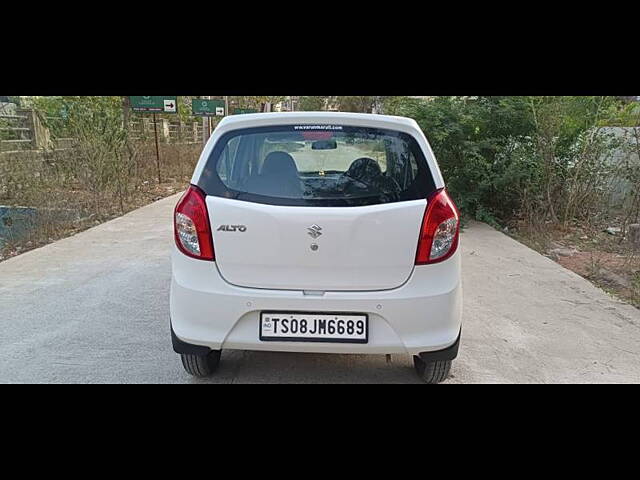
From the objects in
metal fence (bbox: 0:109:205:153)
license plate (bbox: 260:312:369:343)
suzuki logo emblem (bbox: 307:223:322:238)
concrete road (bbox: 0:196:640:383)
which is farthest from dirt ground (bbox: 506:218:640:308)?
metal fence (bbox: 0:109:205:153)

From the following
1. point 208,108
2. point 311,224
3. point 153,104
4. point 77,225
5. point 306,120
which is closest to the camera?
point 311,224

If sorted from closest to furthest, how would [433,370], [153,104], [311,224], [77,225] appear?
[311,224] → [433,370] → [77,225] → [153,104]

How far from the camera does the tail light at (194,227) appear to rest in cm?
231

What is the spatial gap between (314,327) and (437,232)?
0.81 meters

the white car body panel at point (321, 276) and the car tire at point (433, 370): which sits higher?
the white car body panel at point (321, 276)

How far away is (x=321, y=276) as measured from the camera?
2291 mm

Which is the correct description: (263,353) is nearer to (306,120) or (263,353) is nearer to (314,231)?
(314,231)

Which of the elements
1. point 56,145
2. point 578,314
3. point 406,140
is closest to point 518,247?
point 578,314

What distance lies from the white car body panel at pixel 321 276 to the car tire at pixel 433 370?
35 centimetres

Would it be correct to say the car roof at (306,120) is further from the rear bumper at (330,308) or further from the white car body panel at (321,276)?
the rear bumper at (330,308)

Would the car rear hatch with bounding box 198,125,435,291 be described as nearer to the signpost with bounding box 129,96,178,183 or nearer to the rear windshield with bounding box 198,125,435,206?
the rear windshield with bounding box 198,125,435,206

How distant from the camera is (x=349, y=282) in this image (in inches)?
90.3

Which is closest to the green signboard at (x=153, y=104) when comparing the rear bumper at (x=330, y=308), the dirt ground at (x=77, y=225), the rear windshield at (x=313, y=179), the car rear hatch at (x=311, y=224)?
the dirt ground at (x=77, y=225)

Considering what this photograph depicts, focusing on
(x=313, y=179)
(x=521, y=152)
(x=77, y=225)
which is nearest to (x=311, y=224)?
(x=313, y=179)
